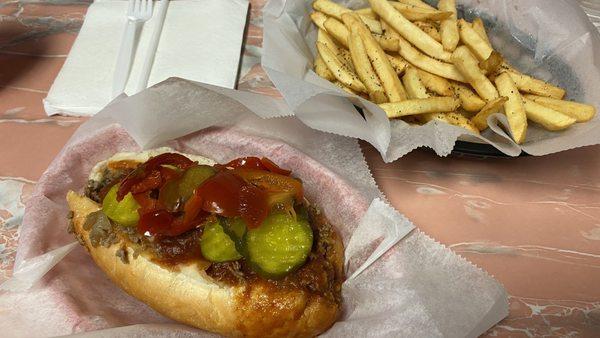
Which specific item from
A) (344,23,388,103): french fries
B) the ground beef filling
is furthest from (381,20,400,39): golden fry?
the ground beef filling

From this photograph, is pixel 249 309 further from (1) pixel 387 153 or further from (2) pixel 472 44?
(2) pixel 472 44

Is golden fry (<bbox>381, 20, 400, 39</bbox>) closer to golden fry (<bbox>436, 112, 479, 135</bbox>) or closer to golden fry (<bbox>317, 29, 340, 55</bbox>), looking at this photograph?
golden fry (<bbox>317, 29, 340, 55</bbox>)

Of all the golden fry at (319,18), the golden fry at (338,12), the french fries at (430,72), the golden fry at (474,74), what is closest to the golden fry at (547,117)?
the french fries at (430,72)

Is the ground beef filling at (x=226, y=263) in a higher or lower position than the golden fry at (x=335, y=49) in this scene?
lower

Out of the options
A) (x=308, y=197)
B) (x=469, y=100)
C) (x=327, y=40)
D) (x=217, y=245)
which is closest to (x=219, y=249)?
(x=217, y=245)

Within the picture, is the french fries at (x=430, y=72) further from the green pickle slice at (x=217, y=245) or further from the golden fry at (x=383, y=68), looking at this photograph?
the green pickle slice at (x=217, y=245)
